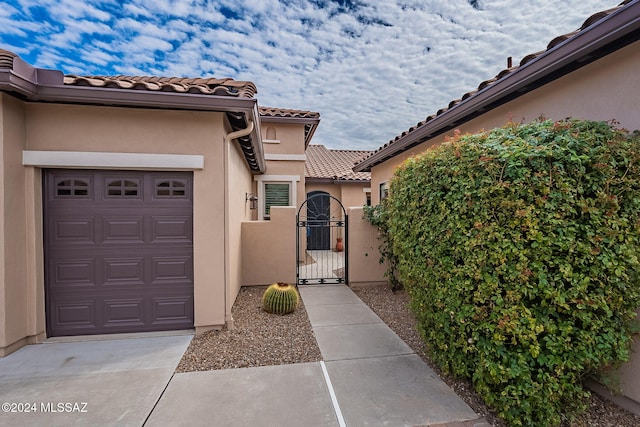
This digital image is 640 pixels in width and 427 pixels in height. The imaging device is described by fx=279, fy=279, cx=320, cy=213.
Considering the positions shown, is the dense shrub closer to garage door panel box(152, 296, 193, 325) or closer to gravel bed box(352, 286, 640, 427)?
gravel bed box(352, 286, 640, 427)

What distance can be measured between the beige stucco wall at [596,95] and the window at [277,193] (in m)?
8.85

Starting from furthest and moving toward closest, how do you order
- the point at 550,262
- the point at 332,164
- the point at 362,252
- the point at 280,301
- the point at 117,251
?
the point at 332,164
the point at 362,252
the point at 280,301
the point at 117,251
the point at 550,262

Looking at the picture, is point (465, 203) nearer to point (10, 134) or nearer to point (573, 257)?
point (573, 257)

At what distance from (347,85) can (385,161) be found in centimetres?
311

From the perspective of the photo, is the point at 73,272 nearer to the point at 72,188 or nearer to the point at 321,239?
the point at 72,188

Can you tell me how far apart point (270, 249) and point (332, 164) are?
10946mm

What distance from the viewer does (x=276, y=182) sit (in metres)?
12.1

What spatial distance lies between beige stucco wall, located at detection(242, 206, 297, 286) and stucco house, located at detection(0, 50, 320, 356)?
3.01 metres

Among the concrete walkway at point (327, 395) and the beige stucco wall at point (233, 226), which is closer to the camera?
the concrete walkway at point (327, 395)

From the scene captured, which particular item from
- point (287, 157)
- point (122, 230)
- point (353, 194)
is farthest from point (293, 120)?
point (122, 230)

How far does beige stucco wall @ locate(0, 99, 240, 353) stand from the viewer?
4.16 meters

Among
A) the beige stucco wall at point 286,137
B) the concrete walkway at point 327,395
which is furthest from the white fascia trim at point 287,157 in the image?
the concrete walkway at point 327,395

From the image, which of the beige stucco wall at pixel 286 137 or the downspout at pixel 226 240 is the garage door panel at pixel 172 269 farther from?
the beige stucco wall at pixel 286 137

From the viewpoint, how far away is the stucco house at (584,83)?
2857 mm
